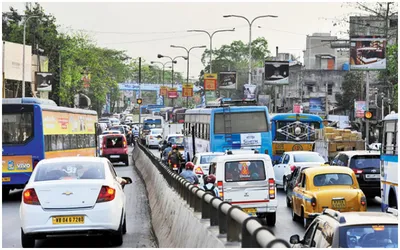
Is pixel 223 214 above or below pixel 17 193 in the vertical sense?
above

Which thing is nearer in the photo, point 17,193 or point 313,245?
point 313,245

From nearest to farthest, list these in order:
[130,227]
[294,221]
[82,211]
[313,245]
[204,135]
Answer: [313,245] < [82,211] < [130,227] < [294,221] < [204,135]

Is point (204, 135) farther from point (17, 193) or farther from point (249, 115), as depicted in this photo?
point (17, 193)

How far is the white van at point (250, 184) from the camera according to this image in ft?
70.3

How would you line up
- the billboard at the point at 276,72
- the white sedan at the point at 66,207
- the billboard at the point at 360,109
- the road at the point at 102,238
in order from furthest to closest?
the billboard at the point at 276,72, the billboard at the point at 360,109, the road at the point at 102,238, the white sedan at the point at 66,207

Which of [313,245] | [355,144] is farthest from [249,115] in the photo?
[313,245]

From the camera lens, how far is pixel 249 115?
38.8 meters

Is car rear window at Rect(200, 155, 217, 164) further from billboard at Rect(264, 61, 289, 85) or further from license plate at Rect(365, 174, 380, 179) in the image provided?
billboard at Rect(264, 61, 289, 85)

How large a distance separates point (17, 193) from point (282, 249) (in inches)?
1020

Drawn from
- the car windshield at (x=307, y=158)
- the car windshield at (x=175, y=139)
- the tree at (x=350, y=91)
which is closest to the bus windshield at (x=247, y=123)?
the car windshield at (x=307, y=158)

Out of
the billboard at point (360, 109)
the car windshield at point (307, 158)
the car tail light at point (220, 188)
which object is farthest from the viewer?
the billboard at point (360, 109)

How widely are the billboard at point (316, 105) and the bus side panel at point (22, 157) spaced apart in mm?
83478

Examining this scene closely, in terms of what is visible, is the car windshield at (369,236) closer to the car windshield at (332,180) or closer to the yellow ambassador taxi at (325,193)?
the yellow ambassador taxi at (325,193)

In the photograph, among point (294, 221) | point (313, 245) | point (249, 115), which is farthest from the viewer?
point (249, 115)
